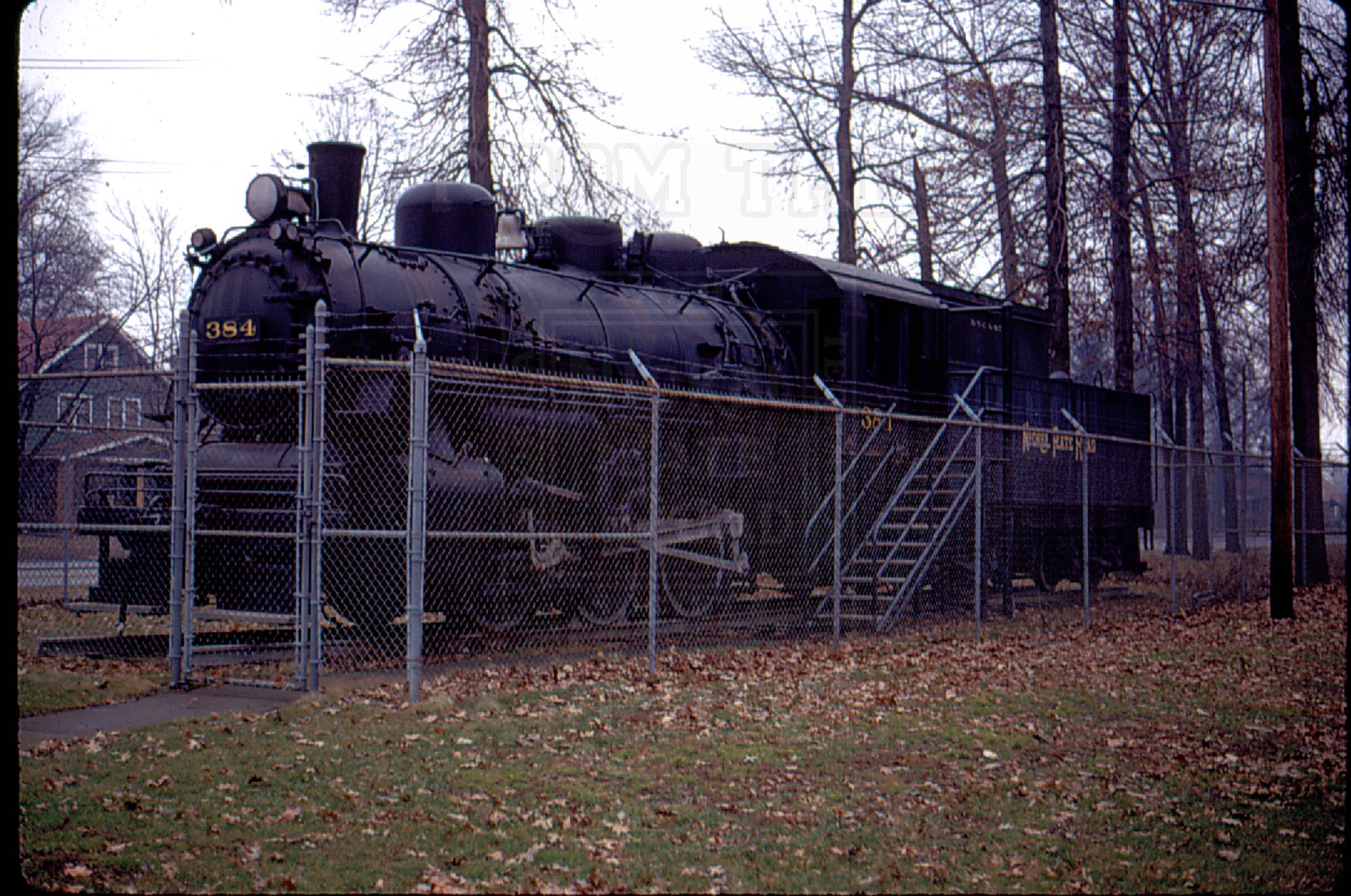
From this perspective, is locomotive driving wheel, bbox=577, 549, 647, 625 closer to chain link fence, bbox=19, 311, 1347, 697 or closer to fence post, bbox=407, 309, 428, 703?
chain link fence, bbox=19, 311, 1347, 697

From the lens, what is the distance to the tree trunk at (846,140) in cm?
2828

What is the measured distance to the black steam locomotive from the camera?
35.2 ft

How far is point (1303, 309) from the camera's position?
861 inches

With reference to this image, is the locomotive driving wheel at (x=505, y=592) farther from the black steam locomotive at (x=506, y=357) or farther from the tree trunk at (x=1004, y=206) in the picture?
the tree trunk at (x=1004, y=206)

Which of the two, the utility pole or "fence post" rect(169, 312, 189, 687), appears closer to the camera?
"fence post" rect(169, 312, 189, 687)

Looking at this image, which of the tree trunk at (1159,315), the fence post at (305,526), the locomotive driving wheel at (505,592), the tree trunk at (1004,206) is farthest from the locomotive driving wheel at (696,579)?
the tree trunk at (1004,206)

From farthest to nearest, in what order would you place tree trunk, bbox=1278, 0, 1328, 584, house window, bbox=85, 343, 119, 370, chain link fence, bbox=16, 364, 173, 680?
house window, bbox=85, 343, 119, 370
tree trunk, bbox=1278, 0, 1328, 584
chain link fence, bbox=16, 364, 173, 680

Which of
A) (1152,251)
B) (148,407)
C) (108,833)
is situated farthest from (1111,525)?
(148,407)

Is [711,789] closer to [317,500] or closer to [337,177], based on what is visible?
[317,500]

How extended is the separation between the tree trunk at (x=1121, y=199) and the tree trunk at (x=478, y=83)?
12231 millimetres

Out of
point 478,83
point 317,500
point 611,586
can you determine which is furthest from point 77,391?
point 317,500

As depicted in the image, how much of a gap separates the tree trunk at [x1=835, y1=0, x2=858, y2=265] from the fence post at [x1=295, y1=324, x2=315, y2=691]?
66.0ft

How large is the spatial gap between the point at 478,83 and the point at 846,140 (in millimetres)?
10423

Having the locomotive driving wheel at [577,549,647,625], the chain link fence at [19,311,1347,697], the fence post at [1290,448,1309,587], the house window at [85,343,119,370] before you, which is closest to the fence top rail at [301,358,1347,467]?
the chain link fence at [19,311,1347,697]
